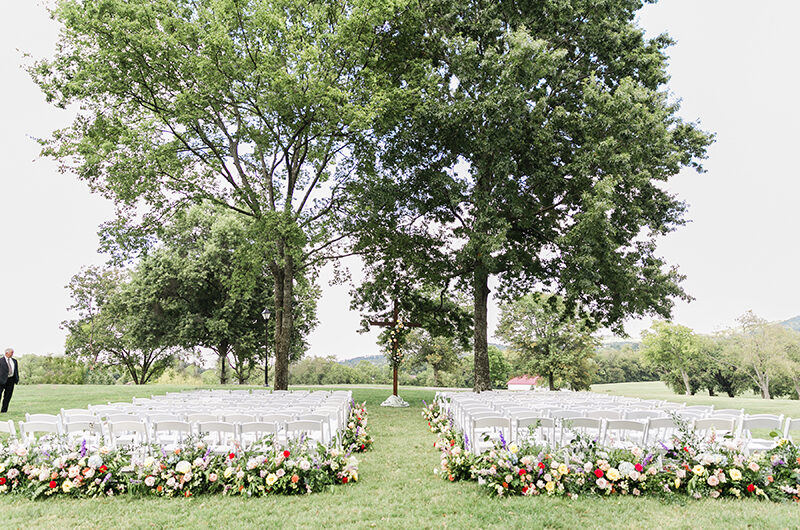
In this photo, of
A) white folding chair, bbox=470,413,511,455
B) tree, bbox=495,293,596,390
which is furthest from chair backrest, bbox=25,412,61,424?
tree, bbox=495,293,596,390

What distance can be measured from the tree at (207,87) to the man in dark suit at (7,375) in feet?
23.0

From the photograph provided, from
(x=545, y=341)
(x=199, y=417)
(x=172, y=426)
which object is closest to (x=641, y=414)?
(x=199, y=417)

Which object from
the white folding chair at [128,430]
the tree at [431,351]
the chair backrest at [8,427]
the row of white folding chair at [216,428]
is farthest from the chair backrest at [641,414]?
the tree at [431,351]

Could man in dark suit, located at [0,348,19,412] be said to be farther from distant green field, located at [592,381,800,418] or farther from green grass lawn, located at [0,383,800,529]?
distant green field, located at [592,381,800,418]

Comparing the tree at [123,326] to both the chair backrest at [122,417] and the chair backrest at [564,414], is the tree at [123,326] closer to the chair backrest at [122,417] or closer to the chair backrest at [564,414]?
the chair backrest at [122,417]

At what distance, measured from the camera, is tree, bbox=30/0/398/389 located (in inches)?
644

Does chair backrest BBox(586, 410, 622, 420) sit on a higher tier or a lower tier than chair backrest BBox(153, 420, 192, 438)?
lower

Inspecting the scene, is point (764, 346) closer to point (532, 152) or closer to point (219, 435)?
point (532, 152)

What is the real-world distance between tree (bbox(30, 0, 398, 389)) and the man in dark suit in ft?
23.0

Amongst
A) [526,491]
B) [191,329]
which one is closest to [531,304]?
[191,329]

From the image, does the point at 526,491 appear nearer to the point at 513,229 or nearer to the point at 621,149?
the point at 621,149

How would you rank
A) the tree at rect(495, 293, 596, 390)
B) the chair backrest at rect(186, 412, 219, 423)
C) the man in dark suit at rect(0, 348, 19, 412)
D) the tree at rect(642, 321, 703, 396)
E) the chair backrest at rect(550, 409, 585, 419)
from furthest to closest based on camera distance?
the tree at rect(642, 321, 703, 396), the tree at rect(495, 293, 596, 390), the man in dark suit at rect(0, 348, 19, 412), the chair backrest at rect(550, 409, 585, 419), the chair backrest at rect(186, 412, 219, 423)

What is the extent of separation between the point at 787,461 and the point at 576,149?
48.3 ft

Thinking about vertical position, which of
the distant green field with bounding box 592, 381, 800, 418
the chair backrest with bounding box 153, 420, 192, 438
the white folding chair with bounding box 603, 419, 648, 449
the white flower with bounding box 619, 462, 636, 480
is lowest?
the distant green field with bounding box 592, 381, 800, 418
